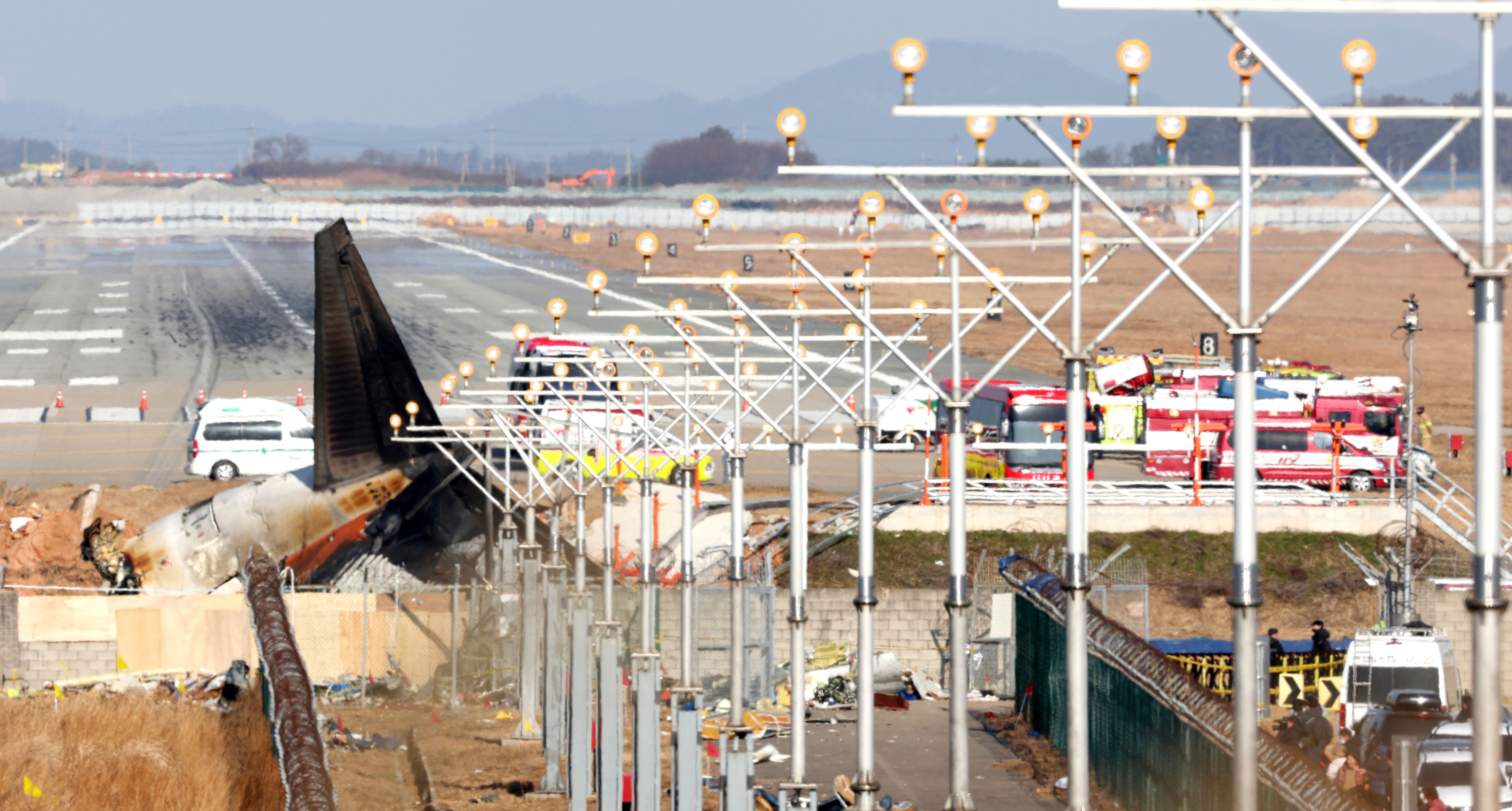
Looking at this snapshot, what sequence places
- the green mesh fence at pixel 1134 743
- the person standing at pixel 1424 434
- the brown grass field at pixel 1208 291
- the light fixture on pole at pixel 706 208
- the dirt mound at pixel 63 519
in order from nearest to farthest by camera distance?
the light fixture on pole at pixel 706 208
the green mesh fence at pixel 1134 743
the dirt mound at pixel 63 519
the person standing at pixel 1424 434
the brown grass field at pixel 1208 291

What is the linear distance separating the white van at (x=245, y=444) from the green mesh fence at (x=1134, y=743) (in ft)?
90.9

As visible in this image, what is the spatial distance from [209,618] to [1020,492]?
21163 mm

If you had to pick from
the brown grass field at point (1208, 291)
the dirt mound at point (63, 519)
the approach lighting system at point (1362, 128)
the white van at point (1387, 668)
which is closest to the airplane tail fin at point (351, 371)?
the dirt mound at point (63, 519)

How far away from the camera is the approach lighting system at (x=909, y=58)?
488 inches

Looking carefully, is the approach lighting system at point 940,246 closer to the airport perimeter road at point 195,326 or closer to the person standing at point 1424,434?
the airport perimeter road at point 195,326

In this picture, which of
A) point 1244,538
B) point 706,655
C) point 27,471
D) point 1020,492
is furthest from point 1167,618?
point 27,471

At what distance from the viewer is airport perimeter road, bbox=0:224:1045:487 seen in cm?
5953

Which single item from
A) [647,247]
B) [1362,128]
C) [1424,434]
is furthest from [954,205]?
[1424,434]

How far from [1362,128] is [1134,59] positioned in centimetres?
163

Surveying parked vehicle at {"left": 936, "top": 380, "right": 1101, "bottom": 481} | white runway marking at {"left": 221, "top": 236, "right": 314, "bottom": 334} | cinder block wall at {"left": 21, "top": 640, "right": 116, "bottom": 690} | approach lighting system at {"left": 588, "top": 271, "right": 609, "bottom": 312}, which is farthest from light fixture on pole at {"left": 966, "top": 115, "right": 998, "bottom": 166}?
white runway marking at {"left": 221, "top": 236, "right": 314, "bottom": 334}

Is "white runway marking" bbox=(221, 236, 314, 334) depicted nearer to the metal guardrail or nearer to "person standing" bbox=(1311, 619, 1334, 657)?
the metal guardrail

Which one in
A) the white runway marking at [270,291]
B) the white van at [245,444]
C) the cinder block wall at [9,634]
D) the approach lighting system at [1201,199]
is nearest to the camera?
the approach lighting system at [1201,199]

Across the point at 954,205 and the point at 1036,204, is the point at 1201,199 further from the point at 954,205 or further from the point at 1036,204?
the point at 954,205

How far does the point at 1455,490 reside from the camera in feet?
158
